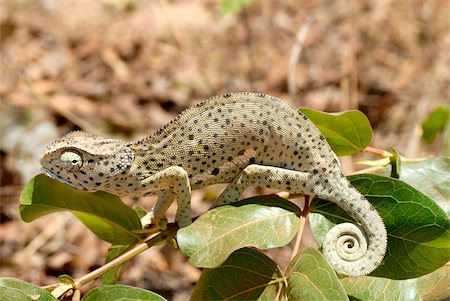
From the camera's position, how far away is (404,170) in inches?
69.3

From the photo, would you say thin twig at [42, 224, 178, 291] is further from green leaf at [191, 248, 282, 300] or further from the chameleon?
green leaf at [191, 248, 282, 300]

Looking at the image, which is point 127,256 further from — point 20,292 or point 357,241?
point 357,241

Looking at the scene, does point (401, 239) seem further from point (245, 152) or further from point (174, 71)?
point (174, 71)

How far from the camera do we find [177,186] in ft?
5.31

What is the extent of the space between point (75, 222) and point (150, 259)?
0.54 meters

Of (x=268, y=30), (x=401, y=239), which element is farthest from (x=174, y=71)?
(x=401, y=239)

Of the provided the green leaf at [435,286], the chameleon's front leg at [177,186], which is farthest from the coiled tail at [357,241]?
the chameleon's front leg at [177,186]

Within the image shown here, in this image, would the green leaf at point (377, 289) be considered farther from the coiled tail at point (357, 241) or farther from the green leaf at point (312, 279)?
the green leaf at point (312, 279)

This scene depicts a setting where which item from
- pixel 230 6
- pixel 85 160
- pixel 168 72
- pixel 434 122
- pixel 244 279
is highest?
pixel 230 6

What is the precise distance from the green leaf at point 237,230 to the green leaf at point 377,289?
0.75 ft

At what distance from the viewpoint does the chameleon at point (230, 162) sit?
1.46 meters

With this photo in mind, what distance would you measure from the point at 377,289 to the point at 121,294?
58 centimetres

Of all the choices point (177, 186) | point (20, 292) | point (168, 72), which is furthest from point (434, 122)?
point (168, 72)

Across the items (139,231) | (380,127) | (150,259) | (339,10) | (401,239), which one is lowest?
(150,259)
